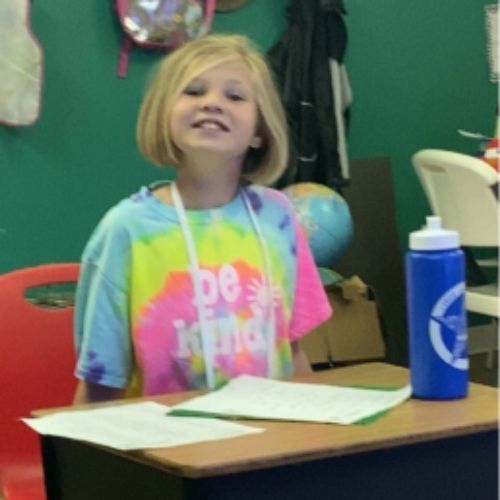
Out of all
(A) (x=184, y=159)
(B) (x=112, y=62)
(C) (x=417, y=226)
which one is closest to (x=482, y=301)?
(C) (x=417, y=226)

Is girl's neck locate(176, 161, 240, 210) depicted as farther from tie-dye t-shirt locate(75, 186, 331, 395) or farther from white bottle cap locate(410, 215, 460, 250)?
white bottle cap locate(410, 215, 460, 250)

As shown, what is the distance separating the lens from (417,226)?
414 cm

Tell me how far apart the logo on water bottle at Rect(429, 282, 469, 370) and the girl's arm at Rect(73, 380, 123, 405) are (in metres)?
0.60

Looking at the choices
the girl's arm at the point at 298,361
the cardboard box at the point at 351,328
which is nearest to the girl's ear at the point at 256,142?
the girl's arm at the point at 298,361

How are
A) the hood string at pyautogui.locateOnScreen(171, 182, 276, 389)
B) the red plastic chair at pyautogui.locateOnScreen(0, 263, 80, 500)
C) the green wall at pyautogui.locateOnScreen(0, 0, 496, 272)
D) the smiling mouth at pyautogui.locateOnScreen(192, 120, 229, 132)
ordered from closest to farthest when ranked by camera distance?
the hood string at pyautogui.locateOnScreen(171, 182, 276, 389) < the smiling mouth at pyautogui.locateOnScreen(192, 120, 229, 132) < the red plastic chair at pyautogui.locateOnScreen(0, 263, 80, 500) < the green wall at pyautogui.locateOnScreen(0, 0, 496, 272)

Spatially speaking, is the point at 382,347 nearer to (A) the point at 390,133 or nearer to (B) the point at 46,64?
(A) the point at 390,133

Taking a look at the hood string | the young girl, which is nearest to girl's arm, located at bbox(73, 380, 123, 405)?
the young girl

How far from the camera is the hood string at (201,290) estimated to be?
1700 millimetres

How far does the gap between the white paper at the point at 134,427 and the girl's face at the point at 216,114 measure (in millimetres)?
556

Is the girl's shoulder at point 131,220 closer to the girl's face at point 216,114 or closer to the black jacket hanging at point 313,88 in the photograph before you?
the girl's face at point 216,114

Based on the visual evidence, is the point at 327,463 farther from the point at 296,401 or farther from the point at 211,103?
the point at 211,103

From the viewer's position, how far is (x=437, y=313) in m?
1.38

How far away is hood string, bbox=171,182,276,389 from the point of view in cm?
170

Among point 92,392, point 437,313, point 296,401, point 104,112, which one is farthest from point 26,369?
point 104,112
